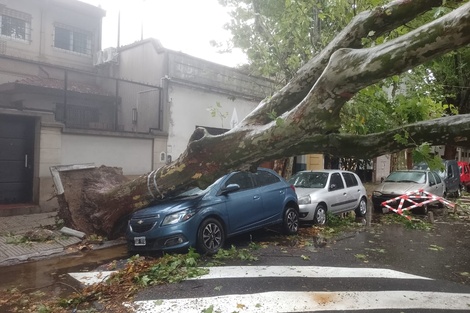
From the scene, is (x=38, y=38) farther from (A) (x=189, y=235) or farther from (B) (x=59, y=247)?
(A) (x=189, y=235)

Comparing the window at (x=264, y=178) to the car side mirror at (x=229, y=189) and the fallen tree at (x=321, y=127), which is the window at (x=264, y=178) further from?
the fallen tree at (x=321, y=127)

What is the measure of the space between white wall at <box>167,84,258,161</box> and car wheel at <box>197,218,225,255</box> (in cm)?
685

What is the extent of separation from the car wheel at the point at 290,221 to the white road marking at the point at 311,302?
371 centimetres

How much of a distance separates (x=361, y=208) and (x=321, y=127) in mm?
7774

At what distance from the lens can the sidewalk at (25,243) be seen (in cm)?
702

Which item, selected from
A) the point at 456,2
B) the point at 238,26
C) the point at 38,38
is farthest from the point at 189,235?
the point at 38,38

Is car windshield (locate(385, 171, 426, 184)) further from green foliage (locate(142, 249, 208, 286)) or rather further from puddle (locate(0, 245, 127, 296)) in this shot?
puddle (locate(0, 245, 127, 296))

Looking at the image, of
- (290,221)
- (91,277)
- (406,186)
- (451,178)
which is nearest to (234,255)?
(290,221)

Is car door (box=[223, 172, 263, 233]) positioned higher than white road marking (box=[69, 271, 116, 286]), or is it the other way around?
car door (box=[223, 172, 263, 233])

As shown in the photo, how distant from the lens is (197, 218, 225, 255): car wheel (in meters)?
6.89

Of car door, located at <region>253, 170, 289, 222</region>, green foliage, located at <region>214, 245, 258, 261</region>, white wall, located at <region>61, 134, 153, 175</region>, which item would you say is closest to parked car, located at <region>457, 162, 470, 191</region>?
car door, located at <region>253, 170, 289, 222</region>

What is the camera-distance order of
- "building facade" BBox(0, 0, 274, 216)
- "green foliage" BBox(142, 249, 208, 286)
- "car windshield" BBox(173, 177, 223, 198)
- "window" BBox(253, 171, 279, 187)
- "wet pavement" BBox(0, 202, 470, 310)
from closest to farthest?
"green foliage" BBox(142, 249, 208, 286)
"wet pavement" BBox(0, 202, 470, 310)
"car windshield" BBox(173, 177, 223, 198)
"window" BBox(253, 171, 279, 187)
"building facade" BBox(0, 0, 274, 216)

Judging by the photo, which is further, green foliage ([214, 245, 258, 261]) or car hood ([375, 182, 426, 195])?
car hood ([375, 182, 426, 195])

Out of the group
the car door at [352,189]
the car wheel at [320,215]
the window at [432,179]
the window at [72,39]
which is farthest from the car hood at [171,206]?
the window at [72,39]
